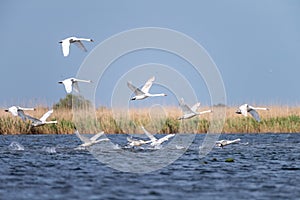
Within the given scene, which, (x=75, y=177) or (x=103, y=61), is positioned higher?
(x=103, y=61)

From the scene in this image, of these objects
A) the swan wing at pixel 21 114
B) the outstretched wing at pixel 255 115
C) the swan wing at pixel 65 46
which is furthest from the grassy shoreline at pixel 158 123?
the outstretched wing at pixel 255 115

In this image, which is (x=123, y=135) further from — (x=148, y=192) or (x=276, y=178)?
(x=148, y=192)

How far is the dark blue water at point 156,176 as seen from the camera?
57.1 ft

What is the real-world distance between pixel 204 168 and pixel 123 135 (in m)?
17.2

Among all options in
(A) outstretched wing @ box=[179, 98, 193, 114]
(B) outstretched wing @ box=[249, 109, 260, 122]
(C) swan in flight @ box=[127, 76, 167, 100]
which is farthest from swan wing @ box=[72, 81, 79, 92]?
(B) outstretched wing @ box=[249, 109, 260, 122]

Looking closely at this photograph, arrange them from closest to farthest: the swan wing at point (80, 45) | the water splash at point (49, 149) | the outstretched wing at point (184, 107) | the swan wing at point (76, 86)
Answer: the swan wing at point (76, 86), the swan wing at point (80, 45), the outstretched wing at point (184, 107), the water splash at point (49, 149)

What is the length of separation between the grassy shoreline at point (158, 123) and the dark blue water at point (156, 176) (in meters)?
8.62

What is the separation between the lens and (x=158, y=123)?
40062 millimetres

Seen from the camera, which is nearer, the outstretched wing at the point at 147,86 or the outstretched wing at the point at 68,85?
the outstretched wing at the point at 68,85

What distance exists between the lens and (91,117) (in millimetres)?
40406

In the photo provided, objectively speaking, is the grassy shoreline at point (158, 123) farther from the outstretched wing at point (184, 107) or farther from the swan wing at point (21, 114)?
the swan wing at point (21, 114)

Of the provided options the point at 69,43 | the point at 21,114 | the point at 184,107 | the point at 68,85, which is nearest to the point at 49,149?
the point at 21,114

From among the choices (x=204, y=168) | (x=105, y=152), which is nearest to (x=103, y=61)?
(x=105, y=152)

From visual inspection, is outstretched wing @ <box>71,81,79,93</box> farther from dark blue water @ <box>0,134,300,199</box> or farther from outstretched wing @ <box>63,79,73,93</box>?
dark blue water @ <box>0,134,300,199</box>
